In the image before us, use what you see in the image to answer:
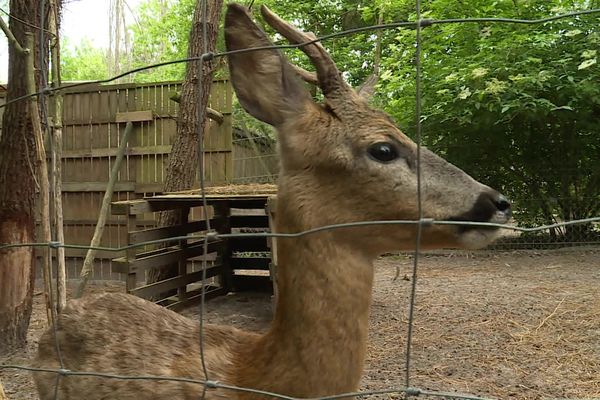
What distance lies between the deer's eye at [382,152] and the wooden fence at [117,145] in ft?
19.3

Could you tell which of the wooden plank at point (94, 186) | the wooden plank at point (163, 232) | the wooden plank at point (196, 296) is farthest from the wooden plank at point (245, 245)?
the wooden plank at point (94, 186)

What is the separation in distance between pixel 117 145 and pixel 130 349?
21.0 ft

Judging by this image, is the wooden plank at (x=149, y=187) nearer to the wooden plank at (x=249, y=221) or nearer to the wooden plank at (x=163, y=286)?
the wooden plank at (x=249, y=221)

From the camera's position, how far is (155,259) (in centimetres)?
608

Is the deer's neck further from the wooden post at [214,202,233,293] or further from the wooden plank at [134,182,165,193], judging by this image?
the wooden plank at [134,182,165,193]

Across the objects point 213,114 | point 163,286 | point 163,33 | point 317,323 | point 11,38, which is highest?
point 163,33

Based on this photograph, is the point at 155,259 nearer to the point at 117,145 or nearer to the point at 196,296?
the point at 196,296

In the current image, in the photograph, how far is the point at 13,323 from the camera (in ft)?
16.4

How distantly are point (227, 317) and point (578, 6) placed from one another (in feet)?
19.7

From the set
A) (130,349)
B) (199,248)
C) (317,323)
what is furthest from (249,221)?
(317,323)

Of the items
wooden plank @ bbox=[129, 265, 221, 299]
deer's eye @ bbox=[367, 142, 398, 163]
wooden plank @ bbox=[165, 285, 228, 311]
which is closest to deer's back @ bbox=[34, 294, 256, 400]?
deer's eye @ bbox=[367, 142, 398, 163]

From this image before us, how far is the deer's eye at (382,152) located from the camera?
2311mm

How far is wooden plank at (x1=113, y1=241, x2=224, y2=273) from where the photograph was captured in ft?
18.9

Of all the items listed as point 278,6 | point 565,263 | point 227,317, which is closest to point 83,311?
point 227,317
